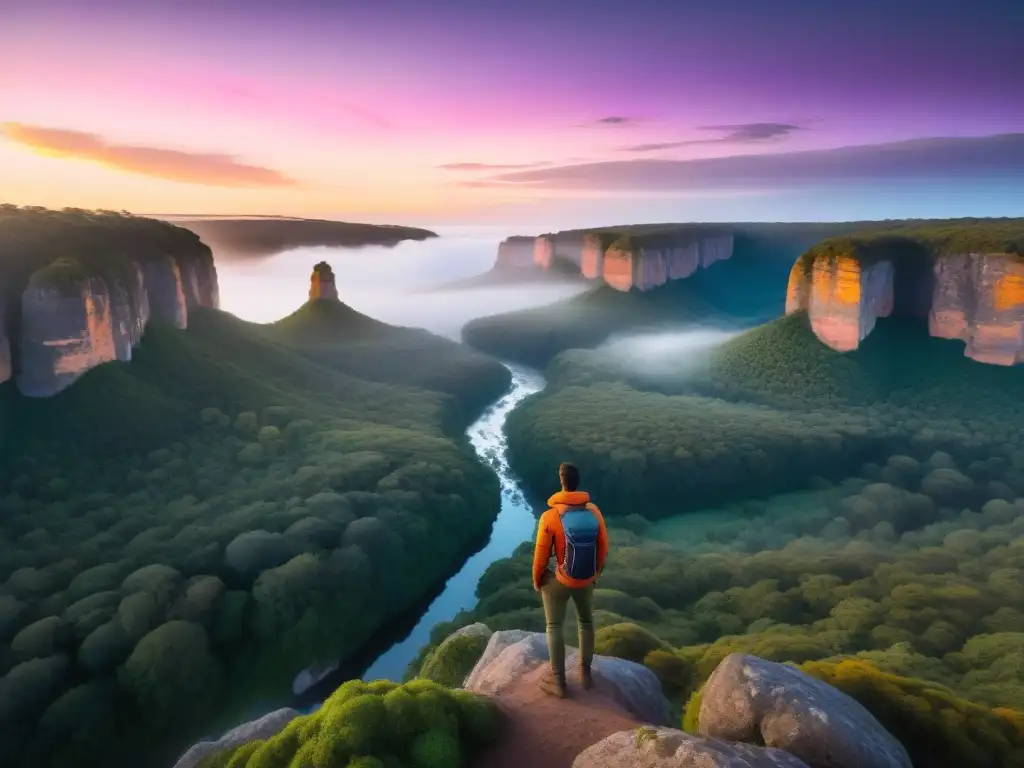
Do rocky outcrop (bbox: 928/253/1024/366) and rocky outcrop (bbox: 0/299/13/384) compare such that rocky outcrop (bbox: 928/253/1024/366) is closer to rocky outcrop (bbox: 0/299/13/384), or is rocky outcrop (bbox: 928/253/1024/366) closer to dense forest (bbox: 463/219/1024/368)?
dense forest (bbox: 463/219/1024/368)

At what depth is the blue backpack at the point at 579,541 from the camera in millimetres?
11680

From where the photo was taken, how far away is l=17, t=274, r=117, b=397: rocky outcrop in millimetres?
43938

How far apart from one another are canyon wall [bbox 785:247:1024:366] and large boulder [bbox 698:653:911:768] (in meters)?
64.9

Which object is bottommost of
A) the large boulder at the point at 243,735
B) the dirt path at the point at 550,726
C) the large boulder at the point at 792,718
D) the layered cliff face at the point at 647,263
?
the large boulder at the point at 243,735

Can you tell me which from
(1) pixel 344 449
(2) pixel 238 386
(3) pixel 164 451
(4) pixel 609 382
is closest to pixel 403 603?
(1) pixel 344 449

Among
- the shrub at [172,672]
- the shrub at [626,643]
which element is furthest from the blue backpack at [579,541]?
the shrub at [172,672]

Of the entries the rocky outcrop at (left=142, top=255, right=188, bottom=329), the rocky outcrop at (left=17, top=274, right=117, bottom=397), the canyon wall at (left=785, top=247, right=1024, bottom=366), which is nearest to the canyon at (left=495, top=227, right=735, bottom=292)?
the canyon wall at (left=785, top=247, right=1024, bottom=366)

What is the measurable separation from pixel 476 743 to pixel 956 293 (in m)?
74.3

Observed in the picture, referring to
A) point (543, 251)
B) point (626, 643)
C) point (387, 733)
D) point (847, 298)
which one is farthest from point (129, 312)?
point (543, 251)

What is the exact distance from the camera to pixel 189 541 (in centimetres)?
3828

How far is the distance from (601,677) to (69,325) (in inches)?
1826

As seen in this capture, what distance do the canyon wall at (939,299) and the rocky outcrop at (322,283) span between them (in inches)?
2613

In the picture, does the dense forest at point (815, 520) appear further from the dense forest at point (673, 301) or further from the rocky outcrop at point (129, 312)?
the rocky outcrop at point (129, 312)

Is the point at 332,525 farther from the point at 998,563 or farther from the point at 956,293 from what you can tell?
the point at 956,293
